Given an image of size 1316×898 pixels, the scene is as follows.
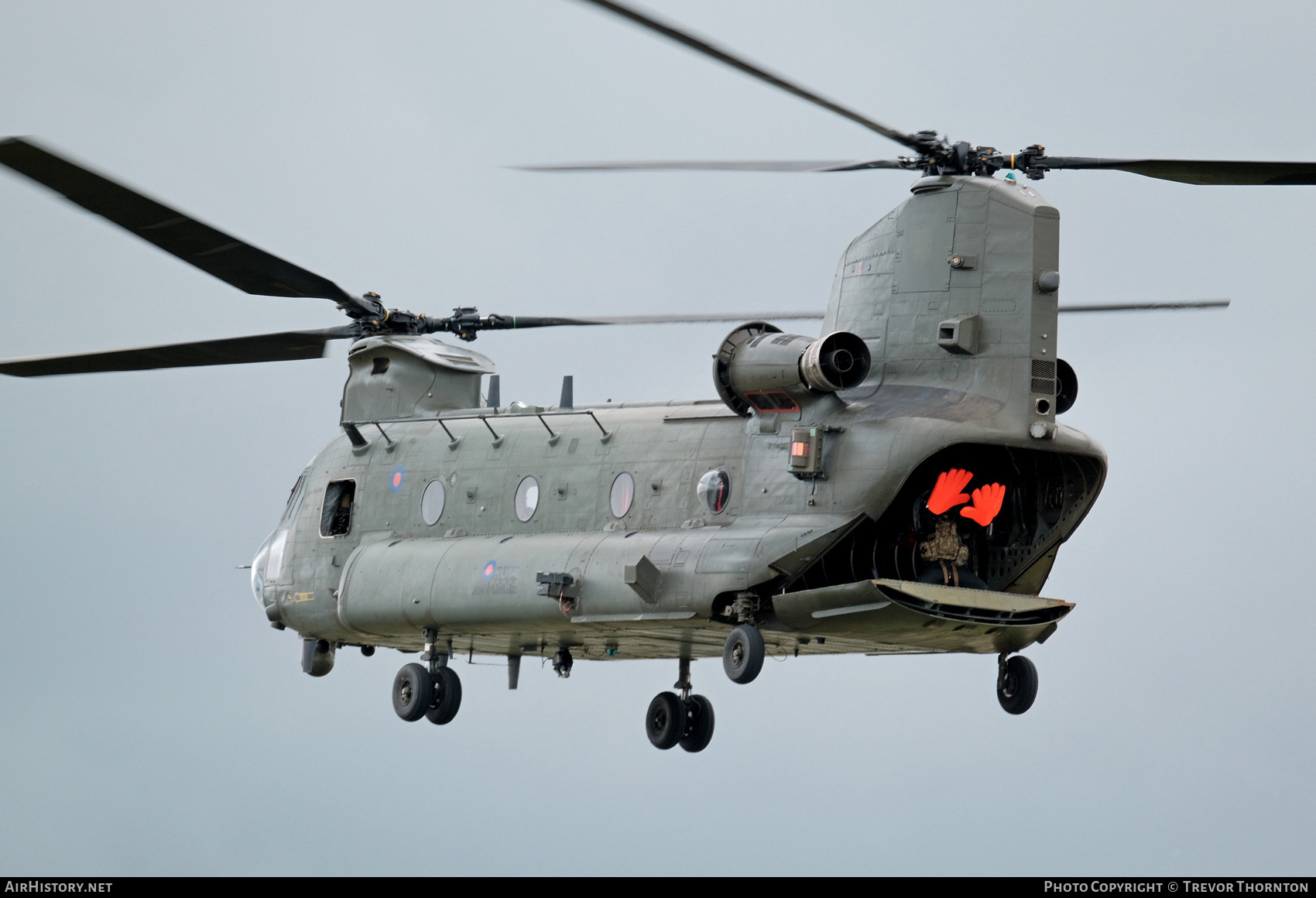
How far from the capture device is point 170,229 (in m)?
28.5

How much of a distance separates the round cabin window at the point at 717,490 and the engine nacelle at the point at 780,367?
85cm

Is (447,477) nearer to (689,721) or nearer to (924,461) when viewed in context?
(689,721)

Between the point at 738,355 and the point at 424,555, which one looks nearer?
the point at 738,355

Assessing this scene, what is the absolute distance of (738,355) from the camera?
2703 cm

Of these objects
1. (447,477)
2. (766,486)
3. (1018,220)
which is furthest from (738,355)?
(447,477)

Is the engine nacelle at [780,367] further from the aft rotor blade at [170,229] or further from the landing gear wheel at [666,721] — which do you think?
the aft rotor blade at [170,229]

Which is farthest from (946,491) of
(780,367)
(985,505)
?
(780,367)

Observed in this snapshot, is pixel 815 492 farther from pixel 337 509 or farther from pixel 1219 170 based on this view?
pixel 337 509

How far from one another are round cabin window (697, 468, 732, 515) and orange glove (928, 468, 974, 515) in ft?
8.64

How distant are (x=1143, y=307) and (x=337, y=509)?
12778mm

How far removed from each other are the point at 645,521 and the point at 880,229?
494 centimetres

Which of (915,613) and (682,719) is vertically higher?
(915,613)

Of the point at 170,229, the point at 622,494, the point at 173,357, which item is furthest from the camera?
the point at 173,357

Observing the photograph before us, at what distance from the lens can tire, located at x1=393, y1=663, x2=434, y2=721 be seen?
104 feet
